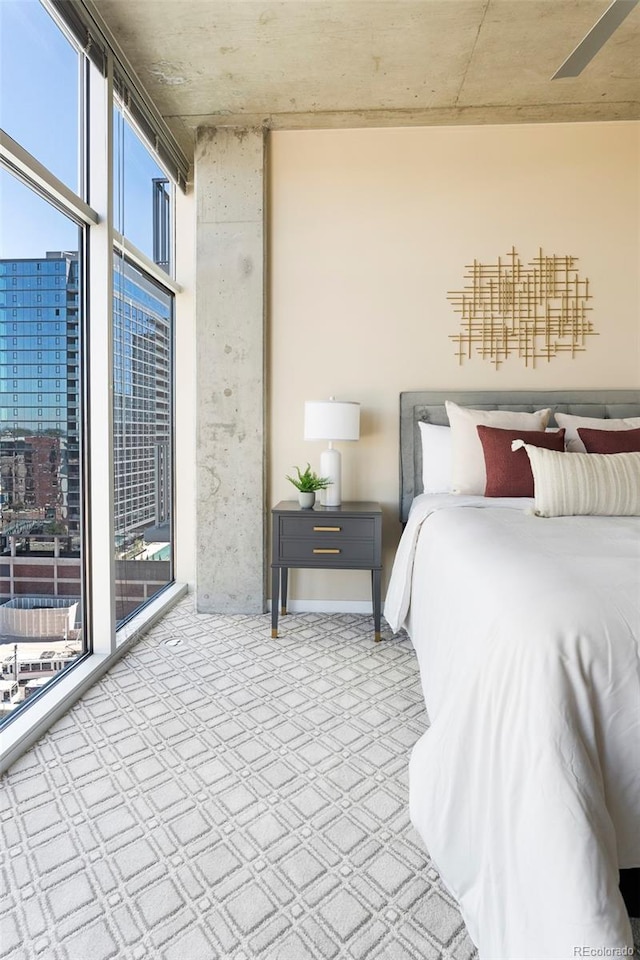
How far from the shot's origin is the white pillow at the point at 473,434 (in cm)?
276

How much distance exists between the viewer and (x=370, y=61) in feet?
8.83

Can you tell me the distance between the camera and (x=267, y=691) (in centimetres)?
233

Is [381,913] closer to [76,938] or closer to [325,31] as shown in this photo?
[76,938]

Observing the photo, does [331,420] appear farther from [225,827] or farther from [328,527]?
[225,827]

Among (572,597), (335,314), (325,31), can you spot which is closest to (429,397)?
(335,314)

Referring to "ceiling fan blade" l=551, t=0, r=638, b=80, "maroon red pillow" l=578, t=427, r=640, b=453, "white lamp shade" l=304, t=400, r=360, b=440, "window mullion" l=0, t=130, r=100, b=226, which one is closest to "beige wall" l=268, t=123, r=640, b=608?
"white lamp shade" l=304, t=400, r=360, b=440

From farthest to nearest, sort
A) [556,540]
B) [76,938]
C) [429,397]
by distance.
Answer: [429,397]
[556,540]
[76,938]

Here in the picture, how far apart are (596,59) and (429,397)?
1.91 meters

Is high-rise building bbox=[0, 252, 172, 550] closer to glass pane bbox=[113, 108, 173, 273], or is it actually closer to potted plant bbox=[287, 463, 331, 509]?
glass pane bbox=[113, 108, 173, 273]

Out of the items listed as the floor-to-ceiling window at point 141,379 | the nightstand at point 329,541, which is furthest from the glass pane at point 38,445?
the nightstand at point 329,541

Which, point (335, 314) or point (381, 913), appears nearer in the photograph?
point (381, 913)

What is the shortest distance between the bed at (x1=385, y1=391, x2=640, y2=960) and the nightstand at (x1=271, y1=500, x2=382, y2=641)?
1380mm

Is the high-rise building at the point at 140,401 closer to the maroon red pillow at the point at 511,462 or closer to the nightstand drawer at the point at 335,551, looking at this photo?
the nightstand drawer at the point at 335,551

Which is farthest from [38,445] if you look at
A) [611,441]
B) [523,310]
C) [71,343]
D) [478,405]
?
[523,310]
